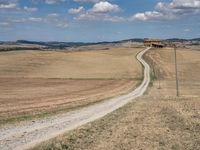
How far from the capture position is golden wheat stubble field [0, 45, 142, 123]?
44.4 meters

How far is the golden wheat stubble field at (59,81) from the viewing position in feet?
146

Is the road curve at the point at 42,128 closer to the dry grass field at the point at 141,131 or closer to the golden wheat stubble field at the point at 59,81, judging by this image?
the dry grass field at the point at 141,131

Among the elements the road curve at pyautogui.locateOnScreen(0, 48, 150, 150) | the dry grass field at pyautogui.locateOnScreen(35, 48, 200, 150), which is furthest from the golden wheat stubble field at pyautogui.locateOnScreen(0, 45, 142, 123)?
the dry grass field at pyautogui.locateOnScreen(35, 48, 200, 150)

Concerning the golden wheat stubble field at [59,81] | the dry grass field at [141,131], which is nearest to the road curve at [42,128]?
the dry grass field at [141,131]

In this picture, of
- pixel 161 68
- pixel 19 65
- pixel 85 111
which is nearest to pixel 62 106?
pixel 85 111

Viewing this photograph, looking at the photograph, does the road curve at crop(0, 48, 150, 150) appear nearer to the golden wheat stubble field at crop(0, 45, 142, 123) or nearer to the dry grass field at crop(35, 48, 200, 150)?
the dry grass field at crop(35, 48, 200, 150)

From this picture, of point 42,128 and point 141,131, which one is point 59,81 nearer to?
point 42,128

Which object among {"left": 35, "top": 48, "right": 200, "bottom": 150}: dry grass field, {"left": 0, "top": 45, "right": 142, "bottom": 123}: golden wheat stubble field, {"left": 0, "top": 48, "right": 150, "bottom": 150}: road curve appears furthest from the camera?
{"left": 0, "top": 45, "right": 142, "bottom": 123}: golden wheat stubble field

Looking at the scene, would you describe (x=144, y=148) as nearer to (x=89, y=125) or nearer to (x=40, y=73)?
(x=89, y=125)

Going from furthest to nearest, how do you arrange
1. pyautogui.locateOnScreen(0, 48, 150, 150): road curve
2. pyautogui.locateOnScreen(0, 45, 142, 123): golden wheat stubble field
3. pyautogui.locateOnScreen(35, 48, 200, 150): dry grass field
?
pyautogui.locateOnScreen(0, 45, 142, 123): golden wheat stubble field
pyautogui.locateOnScreen(0, 48, 150, 150): road curve
pyautogui.locateOnScreen(35, 48, 200, 150): dry grass field

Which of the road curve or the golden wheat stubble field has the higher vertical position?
the road curve

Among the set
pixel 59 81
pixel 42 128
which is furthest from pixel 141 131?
pixel 59 81

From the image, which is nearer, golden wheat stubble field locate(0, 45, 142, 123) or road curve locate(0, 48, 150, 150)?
road curve locate(0, 48, 150, 150)

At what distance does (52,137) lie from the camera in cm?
2369
